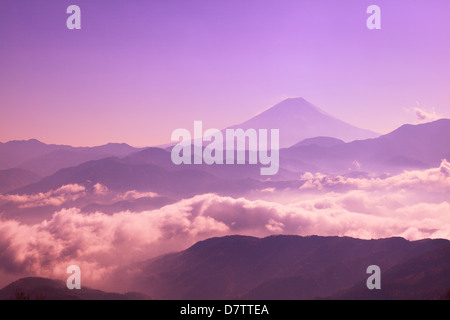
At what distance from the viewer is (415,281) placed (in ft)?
472
